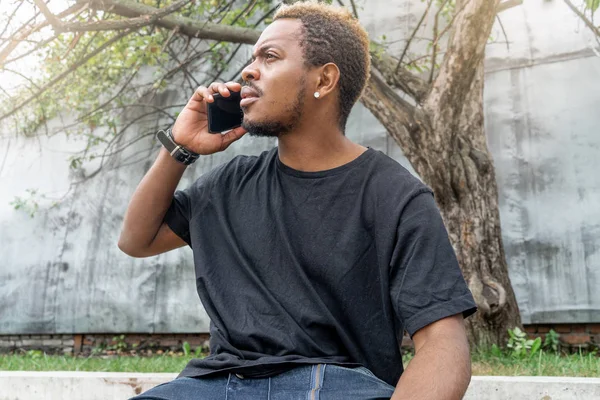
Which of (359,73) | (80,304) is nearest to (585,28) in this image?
(359,73)

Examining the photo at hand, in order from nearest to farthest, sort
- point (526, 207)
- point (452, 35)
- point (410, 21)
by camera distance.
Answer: point (452, 35) < point (526, 207) < point (410, 21)

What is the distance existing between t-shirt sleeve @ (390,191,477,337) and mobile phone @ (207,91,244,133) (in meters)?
0.74

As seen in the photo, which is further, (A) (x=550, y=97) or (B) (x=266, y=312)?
(A) (x=550, y=97)

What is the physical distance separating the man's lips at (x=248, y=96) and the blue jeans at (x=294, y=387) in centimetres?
84

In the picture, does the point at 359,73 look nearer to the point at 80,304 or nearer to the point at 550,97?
the point at 550,97

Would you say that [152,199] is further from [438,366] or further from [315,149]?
[438,366]

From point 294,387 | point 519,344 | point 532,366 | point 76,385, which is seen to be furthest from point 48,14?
point 519,344

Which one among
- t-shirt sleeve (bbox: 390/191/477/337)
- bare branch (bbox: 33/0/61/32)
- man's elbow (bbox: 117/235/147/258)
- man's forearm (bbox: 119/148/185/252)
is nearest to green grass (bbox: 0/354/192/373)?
bare branch (bbox: 33/0/61/32)

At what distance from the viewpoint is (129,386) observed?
368cm

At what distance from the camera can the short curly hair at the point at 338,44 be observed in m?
2.23

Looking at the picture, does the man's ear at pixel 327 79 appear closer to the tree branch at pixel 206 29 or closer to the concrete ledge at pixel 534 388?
the concrete ledge at pixel 534 388

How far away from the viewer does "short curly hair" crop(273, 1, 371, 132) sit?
2.23 m

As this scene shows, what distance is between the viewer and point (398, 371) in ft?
6.15

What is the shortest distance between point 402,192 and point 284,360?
1.79 feet
